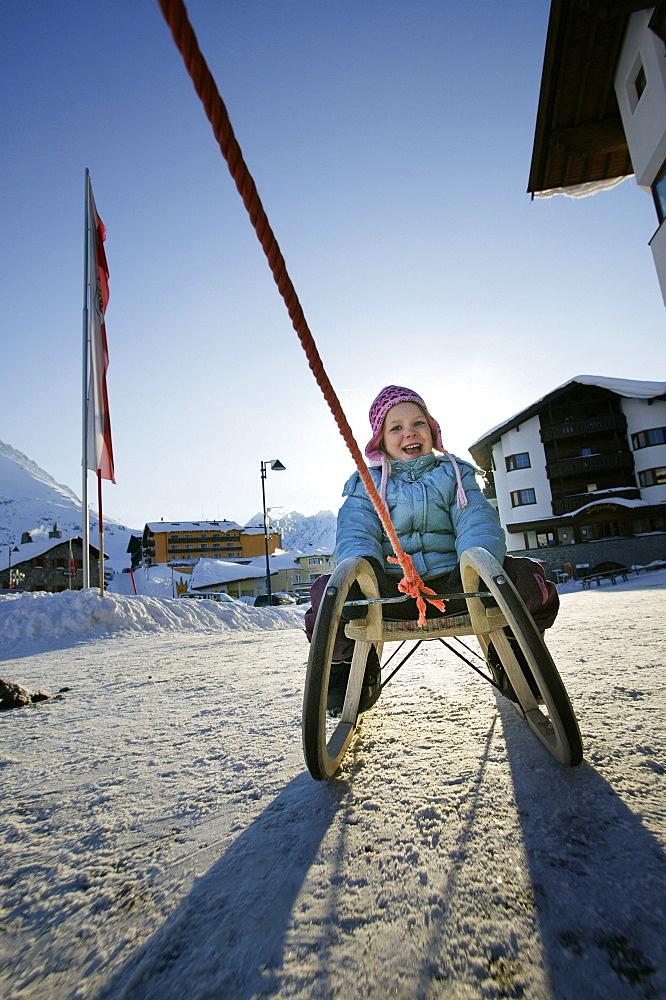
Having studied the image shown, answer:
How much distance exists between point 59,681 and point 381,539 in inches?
145

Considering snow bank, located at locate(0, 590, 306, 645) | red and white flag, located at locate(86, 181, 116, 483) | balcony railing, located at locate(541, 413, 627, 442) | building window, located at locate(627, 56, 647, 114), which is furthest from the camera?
balcony railing, located at locate(541, 413, 627, 442)

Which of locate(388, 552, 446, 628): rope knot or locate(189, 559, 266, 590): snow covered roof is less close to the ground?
locate(189, 559, 266, 590): snow covered roof

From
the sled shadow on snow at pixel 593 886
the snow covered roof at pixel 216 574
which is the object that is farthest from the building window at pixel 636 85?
the snow covered roof at pixel 216 574

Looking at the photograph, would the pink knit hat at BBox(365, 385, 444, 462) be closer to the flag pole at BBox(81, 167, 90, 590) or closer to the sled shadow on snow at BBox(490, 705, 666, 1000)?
the sled shadow on snow at BBox(490, 705, 666, 1000)

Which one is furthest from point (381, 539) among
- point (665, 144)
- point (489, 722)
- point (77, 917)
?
point (665, 144)

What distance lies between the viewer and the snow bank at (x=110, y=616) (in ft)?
25.4

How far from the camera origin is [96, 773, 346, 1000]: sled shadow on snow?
2.47 ft

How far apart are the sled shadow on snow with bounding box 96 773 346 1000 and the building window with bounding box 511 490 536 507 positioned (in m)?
31.5

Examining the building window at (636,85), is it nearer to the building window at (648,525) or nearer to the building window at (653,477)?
the building window at (653,477)

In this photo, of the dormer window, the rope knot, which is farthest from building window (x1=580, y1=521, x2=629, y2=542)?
the rope knot

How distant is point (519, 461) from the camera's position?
30781 mm

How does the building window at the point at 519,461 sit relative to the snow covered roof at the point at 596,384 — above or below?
below

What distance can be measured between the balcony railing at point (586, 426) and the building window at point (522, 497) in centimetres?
373

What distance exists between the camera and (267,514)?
2245 centimetres
